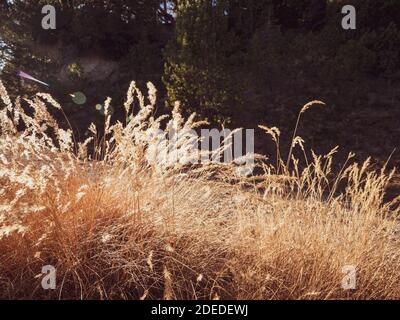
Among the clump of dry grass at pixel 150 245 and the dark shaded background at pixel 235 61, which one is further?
the dark shaded background at pixel 235 61

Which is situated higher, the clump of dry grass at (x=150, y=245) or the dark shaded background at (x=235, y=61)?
the dark shaded background at (x=235, y=61)

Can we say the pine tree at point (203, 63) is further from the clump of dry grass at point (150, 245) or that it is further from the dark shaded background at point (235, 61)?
the clump of dry grass at point (150, 245)

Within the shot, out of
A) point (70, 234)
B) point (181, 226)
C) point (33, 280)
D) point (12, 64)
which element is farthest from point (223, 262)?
point (12, 64)

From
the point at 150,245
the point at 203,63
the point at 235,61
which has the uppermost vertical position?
the point at 235,61

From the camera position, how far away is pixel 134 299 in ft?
7.48

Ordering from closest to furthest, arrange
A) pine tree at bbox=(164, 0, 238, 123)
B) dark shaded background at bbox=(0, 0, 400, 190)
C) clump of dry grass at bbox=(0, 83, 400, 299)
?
clump of dry grass at bbox=(0, 83, 400, 299) < pine tree at bbox=(164, 0, 238, 123) < dark shaded background at bbox=(0, 0, 400, 190)

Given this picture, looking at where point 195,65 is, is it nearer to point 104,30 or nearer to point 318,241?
point 104,30

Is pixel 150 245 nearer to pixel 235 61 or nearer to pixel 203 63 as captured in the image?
pixel 203 63

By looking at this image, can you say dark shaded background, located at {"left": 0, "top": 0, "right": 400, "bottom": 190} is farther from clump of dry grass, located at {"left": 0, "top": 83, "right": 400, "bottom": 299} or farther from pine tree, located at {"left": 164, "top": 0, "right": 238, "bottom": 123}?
clump of dry grass, located at {"left": 0, "top": 83, "right": 400, "bottom": 299}

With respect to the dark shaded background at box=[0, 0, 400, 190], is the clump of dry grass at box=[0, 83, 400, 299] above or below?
below

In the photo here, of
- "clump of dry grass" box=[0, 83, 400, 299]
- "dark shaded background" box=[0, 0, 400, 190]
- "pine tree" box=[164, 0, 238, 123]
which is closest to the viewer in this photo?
"clump of dry grass" box=[0, 83, 400, 299]

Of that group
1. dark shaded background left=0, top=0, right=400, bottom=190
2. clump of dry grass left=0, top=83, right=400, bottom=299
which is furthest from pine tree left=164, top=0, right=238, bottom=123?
clump of dry grass left=0, top=83, right=400, bottom=299

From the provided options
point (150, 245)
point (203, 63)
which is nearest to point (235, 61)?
point (203, 63)

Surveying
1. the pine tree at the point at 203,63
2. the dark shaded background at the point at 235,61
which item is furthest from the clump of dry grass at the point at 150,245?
the pine tree at the point at 203,63
